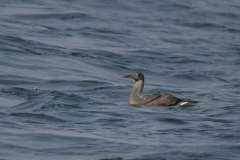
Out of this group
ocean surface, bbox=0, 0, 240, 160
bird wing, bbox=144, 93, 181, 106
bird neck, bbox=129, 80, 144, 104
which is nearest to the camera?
ocean surface, bbox=0, 0, 240, 160

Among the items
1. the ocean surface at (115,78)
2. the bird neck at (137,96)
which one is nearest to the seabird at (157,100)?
the bird neck at (137,96)

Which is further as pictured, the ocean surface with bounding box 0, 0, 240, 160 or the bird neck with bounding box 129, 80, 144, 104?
the bird neck with bounding box 129, 80, 144, 104

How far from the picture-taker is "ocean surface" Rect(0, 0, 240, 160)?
29.7 ft

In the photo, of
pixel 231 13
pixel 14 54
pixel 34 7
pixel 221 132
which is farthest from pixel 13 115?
pixel 231 13

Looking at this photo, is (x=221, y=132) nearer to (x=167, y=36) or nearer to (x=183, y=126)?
(x=183, y=126)

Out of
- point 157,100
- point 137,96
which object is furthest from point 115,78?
point 157,100

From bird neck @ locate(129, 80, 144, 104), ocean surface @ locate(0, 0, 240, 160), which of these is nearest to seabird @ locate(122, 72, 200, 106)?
bird neck @ locate(129, 80, 144, 104)

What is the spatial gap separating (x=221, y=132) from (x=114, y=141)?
7.89 feet

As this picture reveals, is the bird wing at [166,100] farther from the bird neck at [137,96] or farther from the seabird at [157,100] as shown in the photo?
the bird neck at [137,96]

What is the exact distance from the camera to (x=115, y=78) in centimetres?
1739

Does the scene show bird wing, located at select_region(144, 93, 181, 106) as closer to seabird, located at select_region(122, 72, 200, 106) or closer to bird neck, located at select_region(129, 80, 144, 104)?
seabird, located at select_region(122, 72, 200, 106)

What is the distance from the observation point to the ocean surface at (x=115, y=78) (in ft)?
29.7

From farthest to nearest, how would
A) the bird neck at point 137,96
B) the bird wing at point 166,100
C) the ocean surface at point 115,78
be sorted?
1. the bird neck at point 137,96
2. the bird wing at point 166,100
3. the ocean surface at point 115,78

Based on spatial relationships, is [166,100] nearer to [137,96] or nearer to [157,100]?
[157,100]
